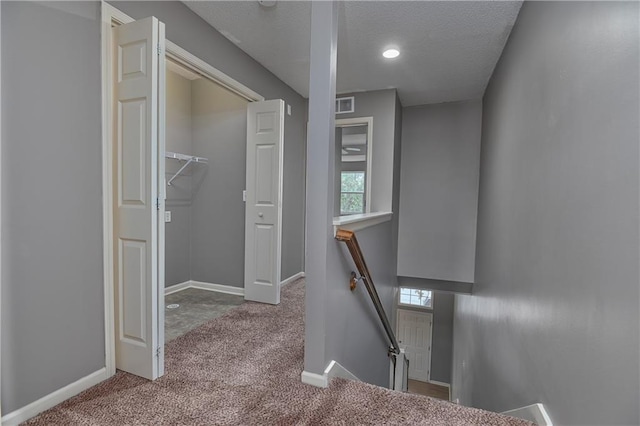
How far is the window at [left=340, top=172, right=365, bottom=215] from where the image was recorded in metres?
7.15

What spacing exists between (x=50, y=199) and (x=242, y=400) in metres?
1.48

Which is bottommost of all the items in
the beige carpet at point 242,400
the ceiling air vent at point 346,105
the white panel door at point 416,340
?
the white panel door at point 416,340

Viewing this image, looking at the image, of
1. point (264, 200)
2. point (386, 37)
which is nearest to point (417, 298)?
point (264, 200)

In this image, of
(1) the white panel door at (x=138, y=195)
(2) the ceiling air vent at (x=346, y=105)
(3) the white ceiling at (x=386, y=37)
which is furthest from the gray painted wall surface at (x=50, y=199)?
(2) the ceiling air vent at (x=346, y=105)

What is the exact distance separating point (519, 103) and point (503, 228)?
1035mm

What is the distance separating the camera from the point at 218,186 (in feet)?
12.6

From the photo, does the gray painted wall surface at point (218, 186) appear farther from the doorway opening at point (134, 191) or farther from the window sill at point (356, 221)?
the doorway opening at point (134, 191)

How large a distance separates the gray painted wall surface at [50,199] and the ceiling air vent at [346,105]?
117 inches

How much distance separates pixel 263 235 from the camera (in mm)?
3449

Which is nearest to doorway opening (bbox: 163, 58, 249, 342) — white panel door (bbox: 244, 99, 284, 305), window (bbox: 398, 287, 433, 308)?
white panel door (bbox: 244, 99, 284, 305)

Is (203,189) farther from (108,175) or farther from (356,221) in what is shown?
(356,221)

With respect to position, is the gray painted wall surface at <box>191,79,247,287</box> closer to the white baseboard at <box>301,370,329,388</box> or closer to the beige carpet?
the beige carpet

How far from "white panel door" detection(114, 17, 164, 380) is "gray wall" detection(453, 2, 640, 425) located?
215 cm

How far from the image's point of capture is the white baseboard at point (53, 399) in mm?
1492
